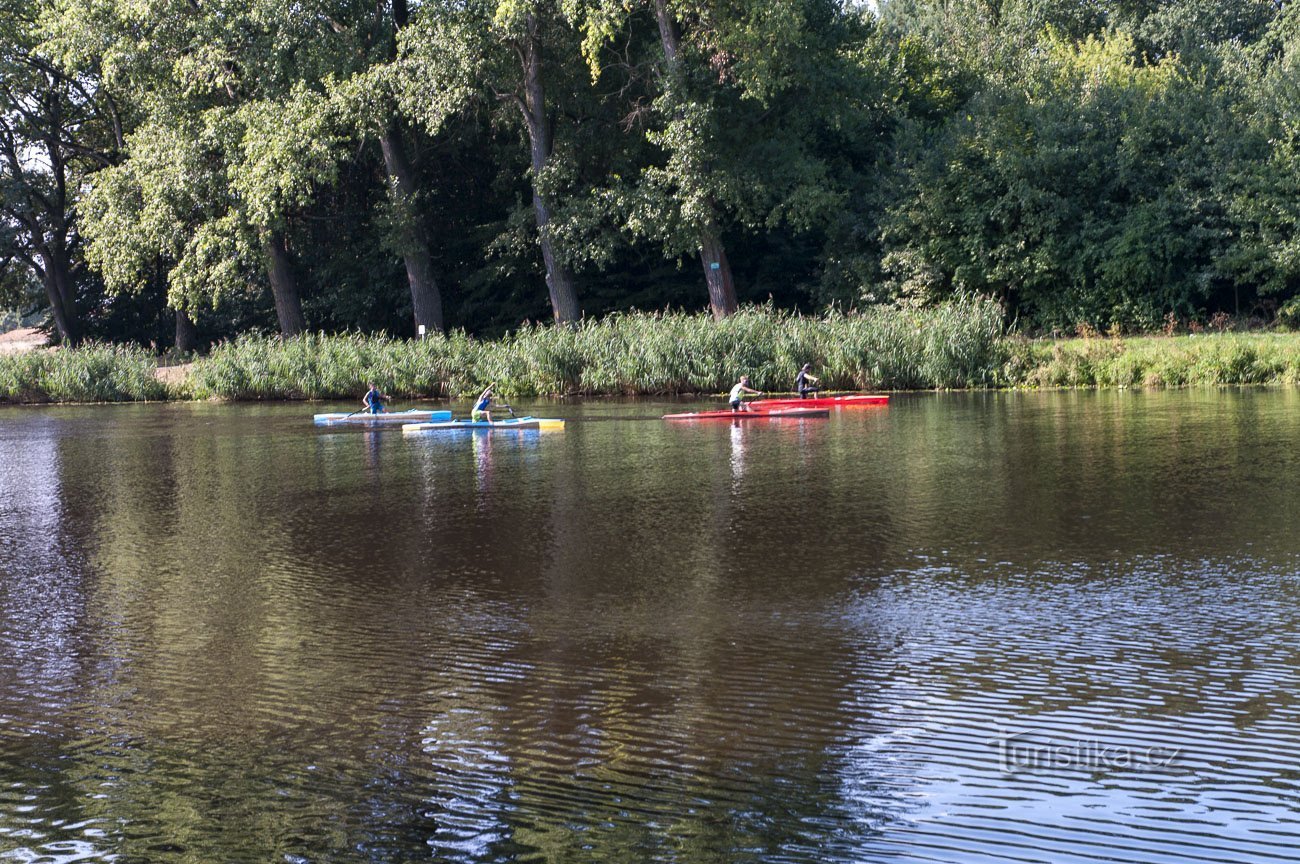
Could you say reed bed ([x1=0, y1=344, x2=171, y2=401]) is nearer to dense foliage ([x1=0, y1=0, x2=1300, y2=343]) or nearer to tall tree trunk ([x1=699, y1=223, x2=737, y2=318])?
dense foliage ([x1=0, y1=0, x2=1300, y2=343])

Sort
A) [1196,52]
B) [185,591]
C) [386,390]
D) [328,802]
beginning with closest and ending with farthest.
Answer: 1. [328,802]
2. [185,591]
3. [386,390]
4. [1196,52]

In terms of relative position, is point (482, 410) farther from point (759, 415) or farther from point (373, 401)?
point (759, 415)

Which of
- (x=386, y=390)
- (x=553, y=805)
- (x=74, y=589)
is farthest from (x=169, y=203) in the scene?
(x=553, y=805)

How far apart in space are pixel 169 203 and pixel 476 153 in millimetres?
10870

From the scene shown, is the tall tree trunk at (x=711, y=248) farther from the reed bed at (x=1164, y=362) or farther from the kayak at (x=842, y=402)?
the kayak at (x=842, y=402)

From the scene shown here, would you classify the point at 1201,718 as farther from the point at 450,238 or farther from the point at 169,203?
the point at 450,238

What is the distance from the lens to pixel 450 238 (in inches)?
1898

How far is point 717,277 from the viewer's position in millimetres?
40219

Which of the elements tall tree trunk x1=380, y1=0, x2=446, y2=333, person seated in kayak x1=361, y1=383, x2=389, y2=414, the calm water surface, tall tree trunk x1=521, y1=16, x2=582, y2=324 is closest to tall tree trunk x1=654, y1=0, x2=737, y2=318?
tall tree trunk x1=521, y1=16, x2=582, y2=324

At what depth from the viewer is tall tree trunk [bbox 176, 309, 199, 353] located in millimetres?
50562

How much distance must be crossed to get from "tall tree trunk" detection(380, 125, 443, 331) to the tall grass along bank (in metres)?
3.50

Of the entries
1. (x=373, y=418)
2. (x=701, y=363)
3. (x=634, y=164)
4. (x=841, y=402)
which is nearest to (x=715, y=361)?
(x=701, y=363)

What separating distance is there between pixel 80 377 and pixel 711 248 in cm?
1990

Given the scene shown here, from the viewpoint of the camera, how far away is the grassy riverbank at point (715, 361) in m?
32.4
